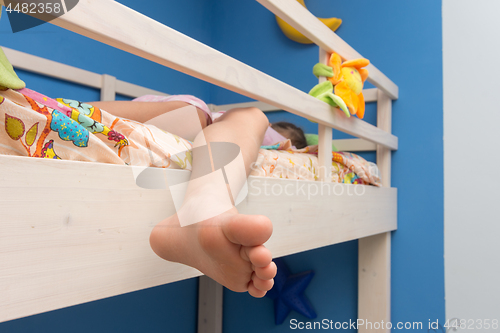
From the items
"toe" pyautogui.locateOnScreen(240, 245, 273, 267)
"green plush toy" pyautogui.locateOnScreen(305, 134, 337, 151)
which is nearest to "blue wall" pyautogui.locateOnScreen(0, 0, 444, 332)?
"green plush toy" pyautogui.locateOnScreen(305, 134, 337, 151)

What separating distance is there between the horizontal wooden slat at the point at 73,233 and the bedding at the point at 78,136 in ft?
0.10

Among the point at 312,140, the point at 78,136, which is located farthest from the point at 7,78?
the point at 312,140

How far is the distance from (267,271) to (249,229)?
55mm

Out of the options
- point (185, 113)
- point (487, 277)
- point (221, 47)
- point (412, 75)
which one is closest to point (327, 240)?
point (185, 113)

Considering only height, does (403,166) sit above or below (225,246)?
above

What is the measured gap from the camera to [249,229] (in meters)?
0.34

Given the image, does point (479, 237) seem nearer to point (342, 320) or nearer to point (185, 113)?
point (342, 320)

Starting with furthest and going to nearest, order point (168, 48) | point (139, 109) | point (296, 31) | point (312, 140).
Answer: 1. point (296, 31)
2. point (312, 140)
3. point (139, 109)
4. point (168, 48)

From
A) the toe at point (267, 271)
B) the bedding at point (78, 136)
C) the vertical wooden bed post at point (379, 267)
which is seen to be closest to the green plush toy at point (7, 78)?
the bedding at point (78, 136)

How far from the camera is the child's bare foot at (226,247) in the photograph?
345mm

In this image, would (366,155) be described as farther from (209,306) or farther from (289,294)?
(209,306)

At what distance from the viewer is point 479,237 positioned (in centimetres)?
115

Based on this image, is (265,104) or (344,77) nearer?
(344,77)

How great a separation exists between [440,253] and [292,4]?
3.12 ft
